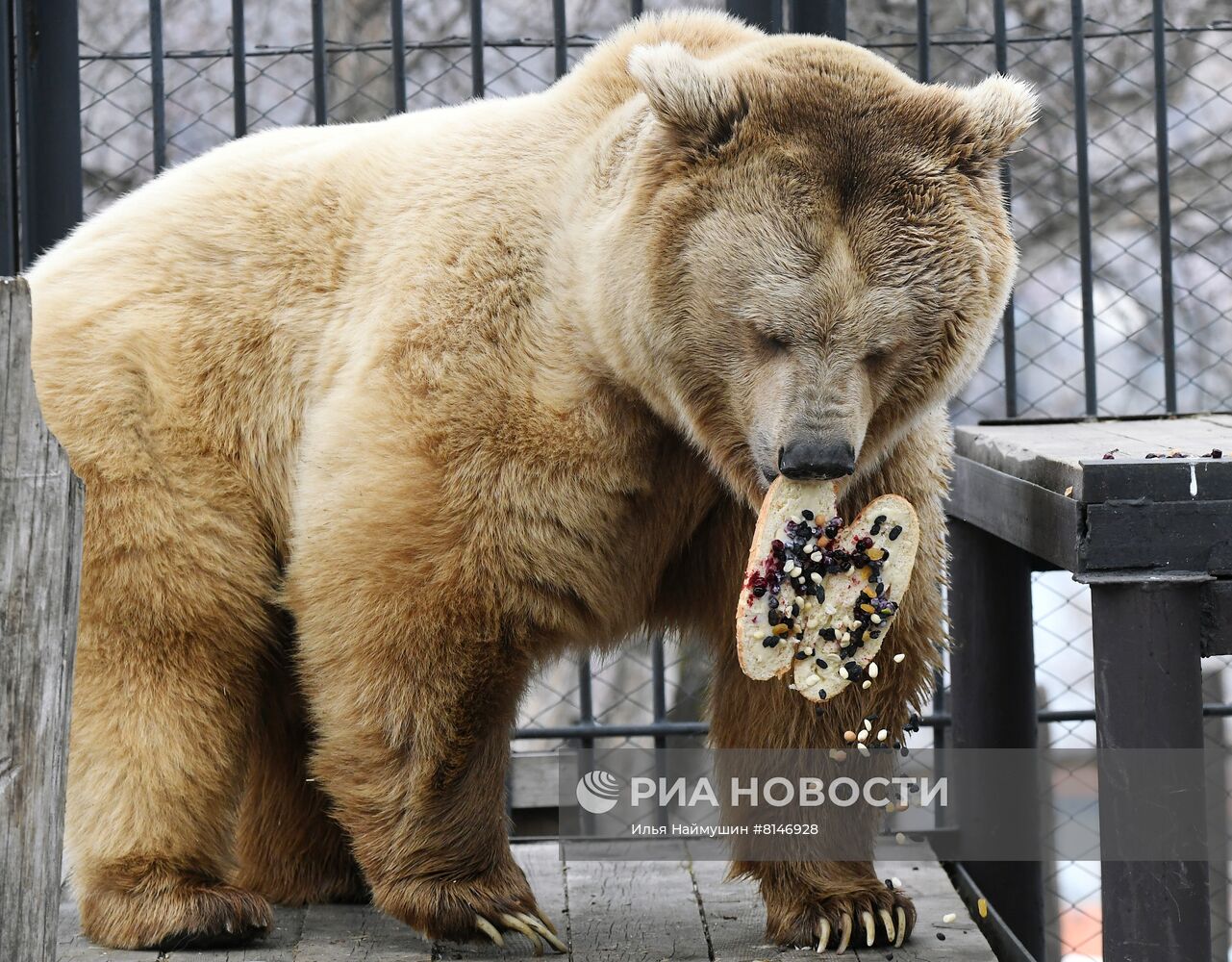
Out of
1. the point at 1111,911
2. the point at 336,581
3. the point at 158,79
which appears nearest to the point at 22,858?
the point at 336,581

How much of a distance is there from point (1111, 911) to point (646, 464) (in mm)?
1198

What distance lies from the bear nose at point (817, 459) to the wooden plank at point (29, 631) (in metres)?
1.20

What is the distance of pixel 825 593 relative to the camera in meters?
3.01

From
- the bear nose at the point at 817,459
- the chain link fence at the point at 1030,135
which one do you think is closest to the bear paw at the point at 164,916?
the bear nose at the point at 817,459

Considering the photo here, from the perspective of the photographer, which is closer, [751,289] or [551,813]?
[751,289]

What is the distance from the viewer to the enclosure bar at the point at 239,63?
441 cm

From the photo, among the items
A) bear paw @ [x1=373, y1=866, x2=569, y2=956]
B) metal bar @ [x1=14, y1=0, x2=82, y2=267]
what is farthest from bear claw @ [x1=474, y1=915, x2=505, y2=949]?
metal bar @ [x1=14, y1=0, x2=82, y2=267]

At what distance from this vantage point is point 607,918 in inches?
→ 141

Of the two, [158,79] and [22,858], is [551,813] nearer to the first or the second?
[158,79]

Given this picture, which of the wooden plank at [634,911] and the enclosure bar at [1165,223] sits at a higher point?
the enclosure bar at [1165,223]

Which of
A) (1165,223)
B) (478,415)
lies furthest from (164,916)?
(1165,223)

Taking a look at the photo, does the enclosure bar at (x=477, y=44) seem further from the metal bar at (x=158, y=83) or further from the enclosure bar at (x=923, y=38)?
the enclosure bar at (x=923, y=38)

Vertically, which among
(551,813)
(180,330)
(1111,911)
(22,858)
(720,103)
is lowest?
(551,813)

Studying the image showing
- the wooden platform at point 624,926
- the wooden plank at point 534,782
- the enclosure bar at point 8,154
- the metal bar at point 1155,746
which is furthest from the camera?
the wooden plank at point 534,782
